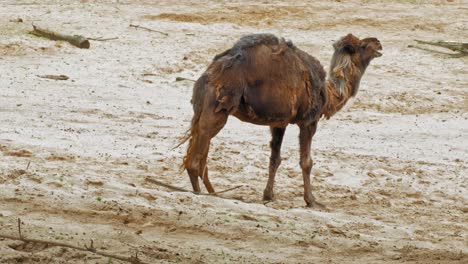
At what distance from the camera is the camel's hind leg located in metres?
9.86

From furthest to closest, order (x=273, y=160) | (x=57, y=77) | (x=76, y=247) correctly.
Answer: (x=57, y=77) → (x=273, y=160) → (x=76, y=247)

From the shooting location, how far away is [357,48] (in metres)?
11.7

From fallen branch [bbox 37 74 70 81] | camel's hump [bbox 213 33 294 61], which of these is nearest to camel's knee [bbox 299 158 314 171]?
camel's hump [bbox 213 33 294 61]

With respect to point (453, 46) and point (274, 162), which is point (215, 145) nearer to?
point (274, 162)

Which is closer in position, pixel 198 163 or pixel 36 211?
pixel 36 211

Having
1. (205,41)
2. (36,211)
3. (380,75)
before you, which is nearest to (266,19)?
(205,41)

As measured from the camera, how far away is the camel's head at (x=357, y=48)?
38.2ft

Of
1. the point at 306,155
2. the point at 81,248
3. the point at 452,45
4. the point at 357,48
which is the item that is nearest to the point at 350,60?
the point at 357,48

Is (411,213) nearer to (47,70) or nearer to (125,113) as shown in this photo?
(125,113)

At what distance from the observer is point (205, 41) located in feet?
66.5

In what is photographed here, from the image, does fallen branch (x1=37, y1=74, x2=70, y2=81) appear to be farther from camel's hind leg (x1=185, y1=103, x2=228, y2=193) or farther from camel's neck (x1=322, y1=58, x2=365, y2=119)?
camel's hind leg (x1=185, y1=103, x2=228, y2=193)

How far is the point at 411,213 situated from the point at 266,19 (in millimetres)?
11961

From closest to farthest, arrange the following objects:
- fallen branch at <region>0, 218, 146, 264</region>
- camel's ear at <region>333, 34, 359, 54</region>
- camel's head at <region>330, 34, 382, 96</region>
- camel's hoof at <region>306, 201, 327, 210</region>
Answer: fallen branch at <region>0, 218, 146, 264</region>
camel's hoof at <region>306, 201, 327, 210</region>
camel's head at <region>330, 34, 382, 96</region>
camel's ear at <region>333, 34, 359, 54</region>

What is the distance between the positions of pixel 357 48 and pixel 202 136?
2742mm
